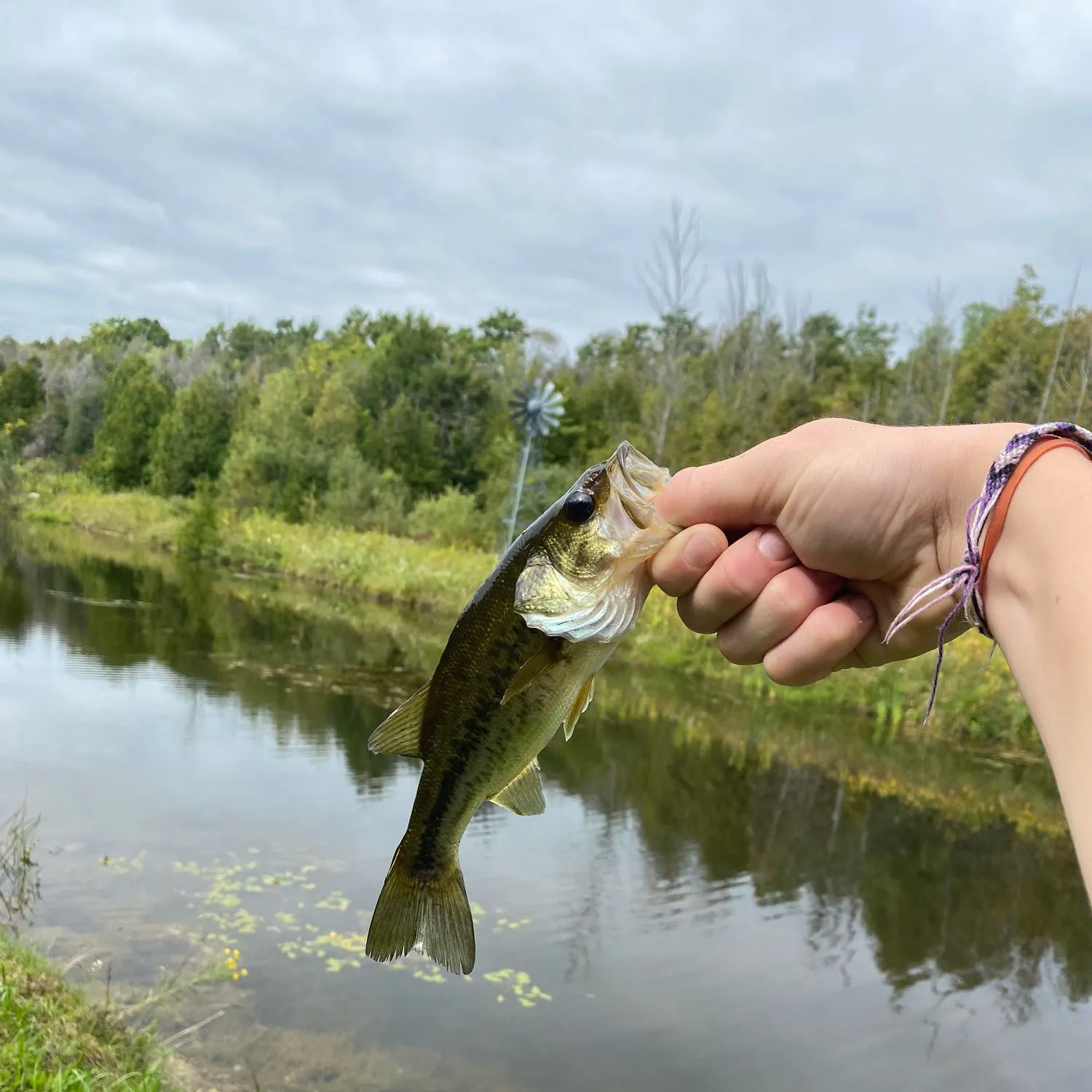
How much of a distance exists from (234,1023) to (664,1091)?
2797mm

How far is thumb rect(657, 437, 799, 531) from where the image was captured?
243 centimetres

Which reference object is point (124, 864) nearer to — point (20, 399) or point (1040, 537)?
point (1040, 537)

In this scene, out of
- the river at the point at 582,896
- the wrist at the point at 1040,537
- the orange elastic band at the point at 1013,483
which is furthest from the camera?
the river at the point at 582,896

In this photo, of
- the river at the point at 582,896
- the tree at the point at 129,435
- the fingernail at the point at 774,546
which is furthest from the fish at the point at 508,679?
the tree at the point at 129,435

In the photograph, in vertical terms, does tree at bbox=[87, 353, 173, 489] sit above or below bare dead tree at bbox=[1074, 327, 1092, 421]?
below

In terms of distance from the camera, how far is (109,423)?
167ft

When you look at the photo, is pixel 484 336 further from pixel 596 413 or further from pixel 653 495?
pixel 653 495

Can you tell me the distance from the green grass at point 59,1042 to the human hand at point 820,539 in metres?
3.48

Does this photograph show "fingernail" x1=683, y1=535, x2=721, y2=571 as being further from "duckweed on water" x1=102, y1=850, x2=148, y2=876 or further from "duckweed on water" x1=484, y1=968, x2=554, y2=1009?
"duckweed on water" x1=102, y1=850, x2=148, y2=876

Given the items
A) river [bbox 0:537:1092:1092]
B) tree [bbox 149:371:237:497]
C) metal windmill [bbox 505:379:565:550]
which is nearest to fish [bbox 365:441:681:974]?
river [bbox 0:537:1092:1092]

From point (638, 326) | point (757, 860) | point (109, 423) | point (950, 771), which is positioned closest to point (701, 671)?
point (950, 771)

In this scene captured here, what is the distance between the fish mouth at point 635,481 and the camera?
2.22m

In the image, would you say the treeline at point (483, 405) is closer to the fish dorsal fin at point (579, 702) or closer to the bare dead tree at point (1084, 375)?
the bare dead tree at point (1084, 375)

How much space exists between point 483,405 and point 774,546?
3912cm
